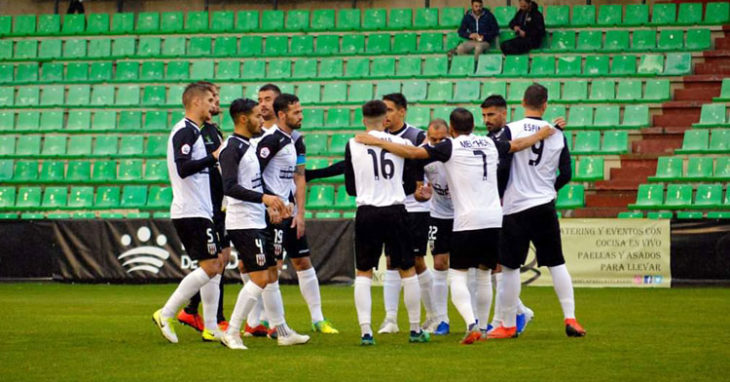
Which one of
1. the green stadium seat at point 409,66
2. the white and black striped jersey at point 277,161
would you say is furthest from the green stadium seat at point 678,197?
the white and black striped jersey at point 277,161

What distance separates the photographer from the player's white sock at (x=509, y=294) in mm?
10922

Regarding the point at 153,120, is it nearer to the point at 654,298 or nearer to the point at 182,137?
the point at 654,298

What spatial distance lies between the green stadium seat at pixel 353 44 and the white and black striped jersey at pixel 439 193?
14650 mm

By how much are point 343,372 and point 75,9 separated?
23.0 meters

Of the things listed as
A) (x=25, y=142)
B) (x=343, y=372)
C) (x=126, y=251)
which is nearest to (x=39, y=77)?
(x=25, y=142)

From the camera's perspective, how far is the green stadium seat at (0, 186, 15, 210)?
2428 cm

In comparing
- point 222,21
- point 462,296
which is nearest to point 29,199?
point 222,21

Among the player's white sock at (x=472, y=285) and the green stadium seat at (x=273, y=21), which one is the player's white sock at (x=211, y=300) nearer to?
the player's white sock at (x=472, y=285)

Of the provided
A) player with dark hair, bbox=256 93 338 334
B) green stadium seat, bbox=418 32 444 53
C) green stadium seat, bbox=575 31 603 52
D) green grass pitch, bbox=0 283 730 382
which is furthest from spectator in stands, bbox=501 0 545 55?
player with dark hair, bbox=256 93 338 334

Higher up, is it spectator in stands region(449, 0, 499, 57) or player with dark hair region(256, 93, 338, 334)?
spectator in stands region(449, 0, 499, 57)

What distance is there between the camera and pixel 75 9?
2958cm

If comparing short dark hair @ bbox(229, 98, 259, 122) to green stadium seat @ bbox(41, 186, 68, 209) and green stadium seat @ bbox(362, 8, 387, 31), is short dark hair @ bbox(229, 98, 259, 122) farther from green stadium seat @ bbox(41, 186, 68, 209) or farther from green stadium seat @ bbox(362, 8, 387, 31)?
green stadium seat @ bbox(362, 8, 387, 31)

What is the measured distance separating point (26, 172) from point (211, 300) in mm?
15019

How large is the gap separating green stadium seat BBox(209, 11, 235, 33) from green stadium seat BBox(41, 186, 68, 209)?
5.88 meters
